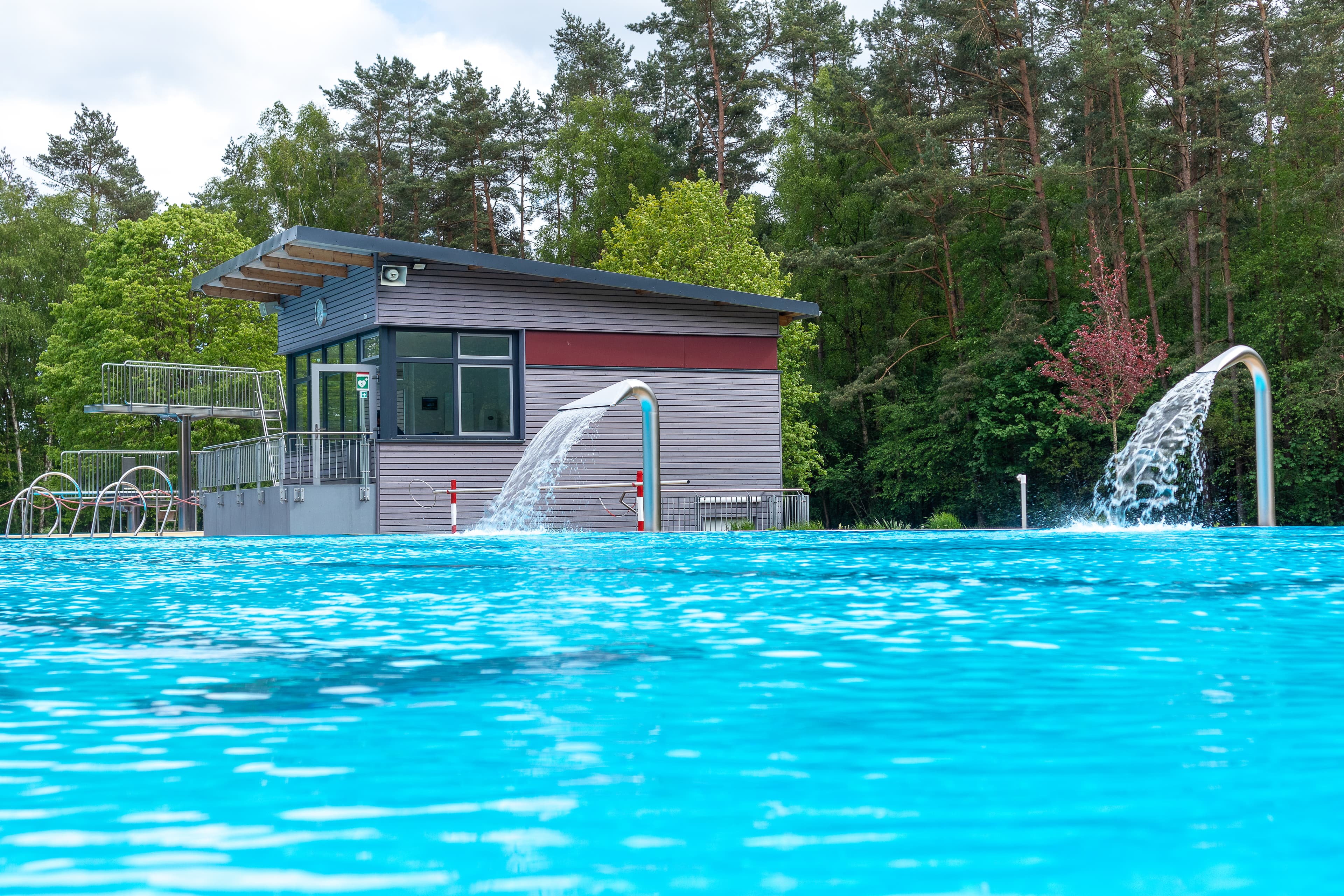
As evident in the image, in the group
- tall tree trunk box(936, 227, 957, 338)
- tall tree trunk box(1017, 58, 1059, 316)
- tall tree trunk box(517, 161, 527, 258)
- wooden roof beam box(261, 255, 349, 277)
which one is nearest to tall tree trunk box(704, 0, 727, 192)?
tall tree trunk box(517, 161, 527, 258)

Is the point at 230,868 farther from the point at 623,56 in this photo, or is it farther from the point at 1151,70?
the point at 623,56

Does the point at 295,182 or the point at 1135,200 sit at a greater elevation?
the point at 295,182

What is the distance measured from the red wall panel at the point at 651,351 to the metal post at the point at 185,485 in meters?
7.30

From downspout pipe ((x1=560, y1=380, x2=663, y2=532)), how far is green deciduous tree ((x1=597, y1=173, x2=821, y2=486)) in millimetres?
15203

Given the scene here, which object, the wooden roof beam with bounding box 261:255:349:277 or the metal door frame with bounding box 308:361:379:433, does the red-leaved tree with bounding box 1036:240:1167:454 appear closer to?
the metal door frame with bounding box 308:361:379:433

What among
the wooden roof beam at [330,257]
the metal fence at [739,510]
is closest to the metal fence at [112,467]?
the wooden roof beam at [330,257]

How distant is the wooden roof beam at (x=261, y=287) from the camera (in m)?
23.6

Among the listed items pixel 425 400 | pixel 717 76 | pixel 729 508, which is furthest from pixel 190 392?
pixel 717 76

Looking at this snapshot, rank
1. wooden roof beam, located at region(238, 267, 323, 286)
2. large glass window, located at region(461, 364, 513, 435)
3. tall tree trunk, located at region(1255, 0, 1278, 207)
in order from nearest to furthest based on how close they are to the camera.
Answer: large glass window, located at region(461, 364, 513, 435)
wooden roof beam, located at region(238, 267, 323, 286)
tall tree trunk, located at region(1255, 0, 1278, 207)

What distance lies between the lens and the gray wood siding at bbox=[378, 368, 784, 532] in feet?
70.1

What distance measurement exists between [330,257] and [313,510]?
409cm

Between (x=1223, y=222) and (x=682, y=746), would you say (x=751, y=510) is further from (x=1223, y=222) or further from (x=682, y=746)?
(x=682, y=746)

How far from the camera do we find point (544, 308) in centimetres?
2206

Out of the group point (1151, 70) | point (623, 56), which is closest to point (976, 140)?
point (1151, 70)
